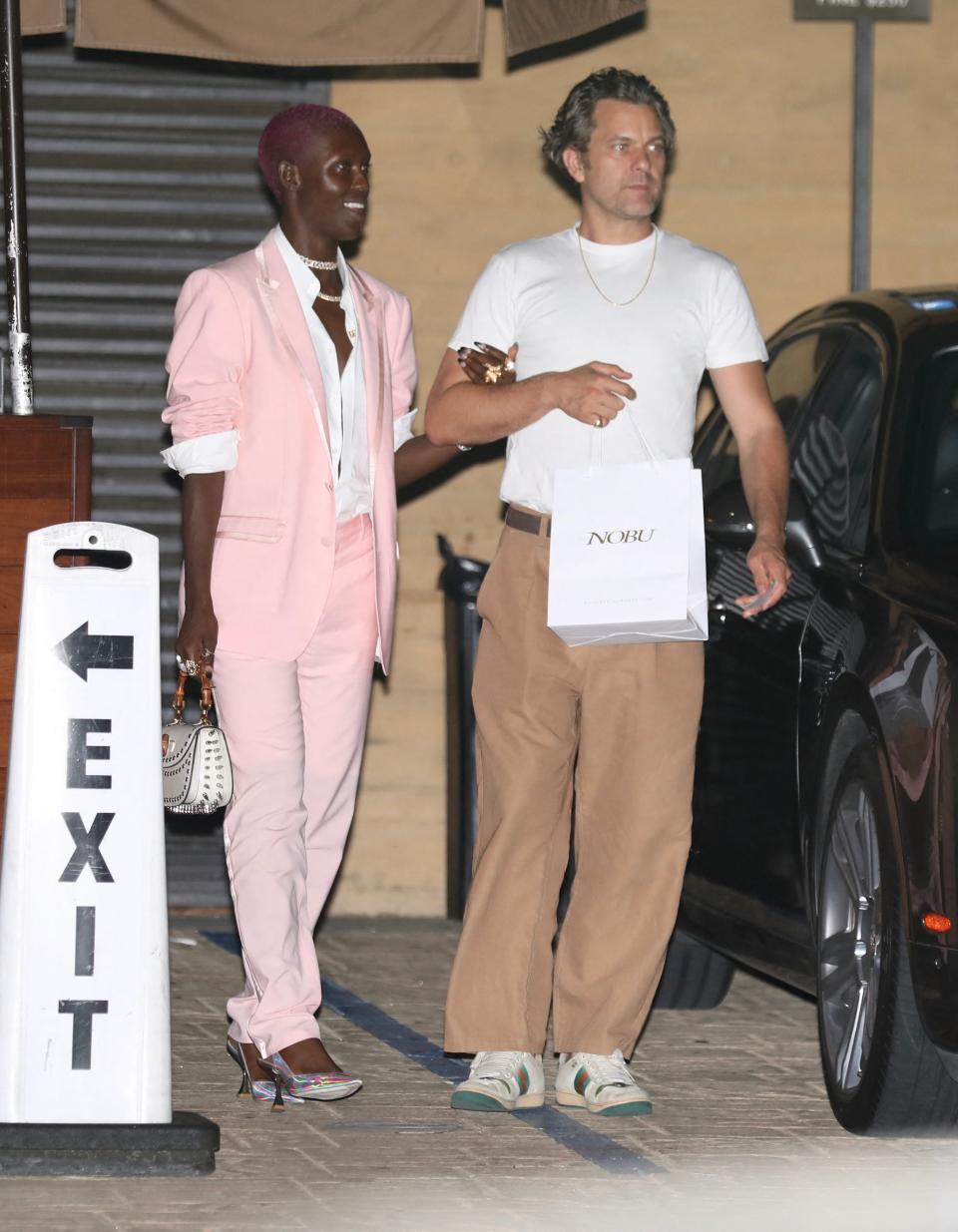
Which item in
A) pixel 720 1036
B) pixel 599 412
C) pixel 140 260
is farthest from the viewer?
pixel 140 260

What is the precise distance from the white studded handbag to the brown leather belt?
877 millimetres

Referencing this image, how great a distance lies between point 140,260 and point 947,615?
4342 millimetres

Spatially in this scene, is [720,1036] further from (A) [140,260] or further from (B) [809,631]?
(A) [140,260]

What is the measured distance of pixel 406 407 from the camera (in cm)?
604

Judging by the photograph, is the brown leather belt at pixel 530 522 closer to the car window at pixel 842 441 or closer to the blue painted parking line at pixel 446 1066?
the car window at pixel 842 441

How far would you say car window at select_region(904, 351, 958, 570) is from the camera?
5363 millimetres

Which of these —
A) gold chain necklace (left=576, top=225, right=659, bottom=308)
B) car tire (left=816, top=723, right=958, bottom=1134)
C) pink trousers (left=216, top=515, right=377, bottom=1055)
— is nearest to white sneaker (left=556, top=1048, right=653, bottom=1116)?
Result: car tire (left=816, top=723, right=958, bottom=1134)

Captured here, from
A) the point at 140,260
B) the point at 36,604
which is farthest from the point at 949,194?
the point at 36,604

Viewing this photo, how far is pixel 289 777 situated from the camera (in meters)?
5.48

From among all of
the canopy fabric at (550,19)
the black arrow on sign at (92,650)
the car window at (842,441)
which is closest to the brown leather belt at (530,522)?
the car window at (842,441)

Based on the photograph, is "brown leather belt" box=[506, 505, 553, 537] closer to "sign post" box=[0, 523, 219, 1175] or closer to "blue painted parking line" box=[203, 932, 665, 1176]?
"sign post" box=[0, 523, 219, 1175]

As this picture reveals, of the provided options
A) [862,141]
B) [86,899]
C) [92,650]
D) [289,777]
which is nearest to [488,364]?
[289,777]

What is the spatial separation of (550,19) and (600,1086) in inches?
135

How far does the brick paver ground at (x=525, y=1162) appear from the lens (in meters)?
4.38
